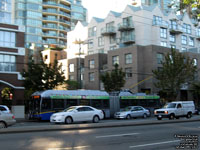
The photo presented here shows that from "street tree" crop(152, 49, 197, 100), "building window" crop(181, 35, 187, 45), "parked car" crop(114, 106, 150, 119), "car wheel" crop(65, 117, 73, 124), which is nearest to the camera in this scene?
"car wheel" crop(65, 117, 73, 124)

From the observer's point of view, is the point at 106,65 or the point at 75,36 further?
the point at 75,36

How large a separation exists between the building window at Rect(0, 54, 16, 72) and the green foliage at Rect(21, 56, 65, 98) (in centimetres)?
185

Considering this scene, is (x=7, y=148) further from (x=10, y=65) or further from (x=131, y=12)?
(x=131, y=12)

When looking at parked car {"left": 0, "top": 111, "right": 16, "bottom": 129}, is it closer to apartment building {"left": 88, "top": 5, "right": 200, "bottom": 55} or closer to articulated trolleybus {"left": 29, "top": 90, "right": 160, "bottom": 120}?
articulated trolleybus {"left": 29, "top": 90, "right": 160, "bottom": 120}

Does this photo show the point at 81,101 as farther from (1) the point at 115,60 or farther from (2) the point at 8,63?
(1) the point at 115,60

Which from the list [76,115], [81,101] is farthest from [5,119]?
[81,101]

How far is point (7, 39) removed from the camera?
124 feet

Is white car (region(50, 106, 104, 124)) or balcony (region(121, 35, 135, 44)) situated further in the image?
balcony (region(121, 35, 135, 44))

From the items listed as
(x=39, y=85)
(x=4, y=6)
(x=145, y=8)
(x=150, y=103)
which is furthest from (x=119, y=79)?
(x=145, y=8)

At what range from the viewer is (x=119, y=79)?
44.2m

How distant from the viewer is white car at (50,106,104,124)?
934 inches

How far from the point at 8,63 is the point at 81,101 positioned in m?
11.4

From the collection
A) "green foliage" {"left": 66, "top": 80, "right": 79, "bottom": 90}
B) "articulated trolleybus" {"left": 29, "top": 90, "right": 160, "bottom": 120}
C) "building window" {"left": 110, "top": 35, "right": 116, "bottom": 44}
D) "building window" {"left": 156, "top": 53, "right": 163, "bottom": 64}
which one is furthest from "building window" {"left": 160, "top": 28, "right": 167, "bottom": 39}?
"articulated trolleybus" {"left": 29, "top": 90, "right": 160, "bottom": 120}

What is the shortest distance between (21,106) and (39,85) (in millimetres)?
3648
